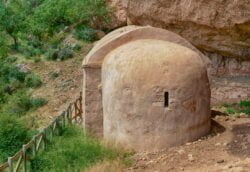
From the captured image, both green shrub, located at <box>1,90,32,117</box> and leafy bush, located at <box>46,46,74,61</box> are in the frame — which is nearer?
green shrub, located at <box>1,90,32,117</box>

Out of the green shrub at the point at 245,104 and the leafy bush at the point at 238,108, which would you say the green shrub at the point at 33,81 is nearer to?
the leafy bush at the point at 238,108

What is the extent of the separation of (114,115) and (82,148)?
4.34 feet

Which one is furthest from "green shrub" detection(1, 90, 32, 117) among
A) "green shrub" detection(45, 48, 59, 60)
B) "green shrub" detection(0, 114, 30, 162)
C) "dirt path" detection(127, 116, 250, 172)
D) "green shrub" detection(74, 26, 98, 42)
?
"dirt path" detection(127, 116, 250, 172)

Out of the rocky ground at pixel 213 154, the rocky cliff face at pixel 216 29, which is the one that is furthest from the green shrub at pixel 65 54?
the rocky ground at pixel 213 154

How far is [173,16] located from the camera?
1942cm

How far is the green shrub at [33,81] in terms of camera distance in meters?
24.6

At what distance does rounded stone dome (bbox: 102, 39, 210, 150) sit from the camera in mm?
12945

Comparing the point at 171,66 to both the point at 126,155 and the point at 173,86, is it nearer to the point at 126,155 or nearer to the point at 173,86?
the point at 173,86

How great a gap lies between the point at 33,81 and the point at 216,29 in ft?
31.6

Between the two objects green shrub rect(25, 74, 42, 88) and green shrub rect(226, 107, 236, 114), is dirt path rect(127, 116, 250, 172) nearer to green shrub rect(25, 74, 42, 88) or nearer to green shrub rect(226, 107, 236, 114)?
green shrub rect(226, 107, 236, 114)

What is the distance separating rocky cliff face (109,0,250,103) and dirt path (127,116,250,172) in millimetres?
5258

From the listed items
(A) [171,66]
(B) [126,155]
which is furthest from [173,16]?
(B) [126,155]

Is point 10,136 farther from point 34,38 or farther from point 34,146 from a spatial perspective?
point 34,38

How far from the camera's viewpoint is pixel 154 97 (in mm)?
12906
